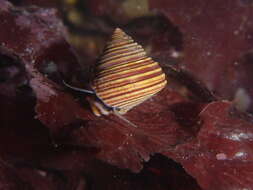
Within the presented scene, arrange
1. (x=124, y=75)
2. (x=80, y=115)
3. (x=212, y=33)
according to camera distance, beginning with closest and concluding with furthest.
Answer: (x=124, y=75), (x=80, y=115), (x=212, y=33)

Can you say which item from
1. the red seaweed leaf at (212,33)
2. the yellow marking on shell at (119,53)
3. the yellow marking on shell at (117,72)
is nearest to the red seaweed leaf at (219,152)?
the yellow marking on shell at (117,72)

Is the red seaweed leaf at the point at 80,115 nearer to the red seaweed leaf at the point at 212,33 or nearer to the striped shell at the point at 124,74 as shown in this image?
the striped shell at the point at 124,74

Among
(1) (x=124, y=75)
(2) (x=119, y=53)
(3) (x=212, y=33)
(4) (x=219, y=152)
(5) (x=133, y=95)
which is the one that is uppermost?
(2) (x=119, y=53)

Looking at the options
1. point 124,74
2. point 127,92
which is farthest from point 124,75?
point 127,92

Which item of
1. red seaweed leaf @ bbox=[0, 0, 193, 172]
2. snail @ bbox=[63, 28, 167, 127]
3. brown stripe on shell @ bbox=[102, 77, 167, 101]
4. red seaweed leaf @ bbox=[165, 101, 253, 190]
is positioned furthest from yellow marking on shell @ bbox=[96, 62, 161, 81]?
red seaweed leaf @ bbox=[165, 101, 253, 190]

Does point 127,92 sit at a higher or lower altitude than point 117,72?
lower

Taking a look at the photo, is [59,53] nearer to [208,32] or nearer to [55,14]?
[55,14]

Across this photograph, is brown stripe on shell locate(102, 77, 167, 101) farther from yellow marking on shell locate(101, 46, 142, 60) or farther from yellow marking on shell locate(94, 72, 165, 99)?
yellow marking on shell locate(101, 46, 142, 60)

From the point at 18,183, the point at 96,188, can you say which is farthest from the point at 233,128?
the point at 18,183

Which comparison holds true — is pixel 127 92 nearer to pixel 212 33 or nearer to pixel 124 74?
pixel 124 74
